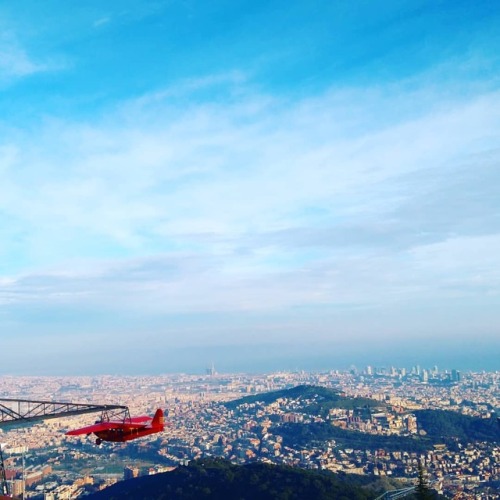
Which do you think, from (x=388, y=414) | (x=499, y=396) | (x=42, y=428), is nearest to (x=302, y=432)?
(x=388, y=414)

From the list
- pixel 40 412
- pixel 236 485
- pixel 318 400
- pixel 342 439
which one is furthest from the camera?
pixel 318 400

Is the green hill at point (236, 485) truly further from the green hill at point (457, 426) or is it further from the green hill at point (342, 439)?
the green hill at point (457, 426)

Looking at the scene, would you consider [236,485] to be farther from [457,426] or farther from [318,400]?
[318,400]

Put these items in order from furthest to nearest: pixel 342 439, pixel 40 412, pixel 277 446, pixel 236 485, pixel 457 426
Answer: pixel 457 426 → pixel 342 439 → pixel 277 446 → pixel 236 485 → pixel 40 412

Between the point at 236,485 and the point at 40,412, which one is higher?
the point at 40,412

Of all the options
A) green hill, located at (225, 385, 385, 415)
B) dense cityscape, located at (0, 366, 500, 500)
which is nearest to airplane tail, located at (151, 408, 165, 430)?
dense cityscape, located at (0, 366, 500, 500)

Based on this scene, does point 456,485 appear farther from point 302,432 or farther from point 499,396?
point 499,396

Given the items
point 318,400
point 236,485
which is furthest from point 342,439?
point 236,485

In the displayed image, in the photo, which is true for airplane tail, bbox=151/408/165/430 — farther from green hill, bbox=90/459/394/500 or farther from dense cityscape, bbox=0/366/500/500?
dense cityscape, bbox=0/366/500/500
